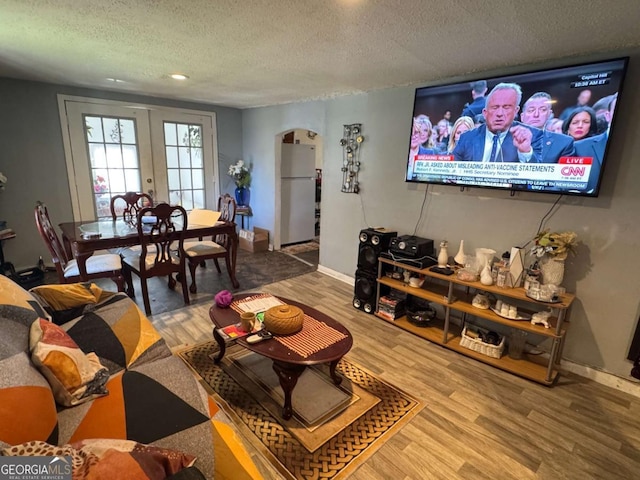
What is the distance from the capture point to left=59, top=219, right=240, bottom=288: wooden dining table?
8.63ft

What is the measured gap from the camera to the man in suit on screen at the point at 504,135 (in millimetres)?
2311

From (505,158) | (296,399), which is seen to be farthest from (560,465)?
(505,158)

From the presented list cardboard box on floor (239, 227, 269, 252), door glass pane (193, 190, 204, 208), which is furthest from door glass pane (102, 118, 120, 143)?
cardboard box on floor (239, 227, 269, 252)

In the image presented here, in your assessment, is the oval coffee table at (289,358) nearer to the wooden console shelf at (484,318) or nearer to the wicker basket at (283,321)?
the wicker basket at (283,321)

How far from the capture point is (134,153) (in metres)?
4.38

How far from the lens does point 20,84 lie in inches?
139

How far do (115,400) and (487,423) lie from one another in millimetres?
1945

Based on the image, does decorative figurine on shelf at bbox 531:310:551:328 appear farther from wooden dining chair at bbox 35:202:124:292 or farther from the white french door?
the white french door

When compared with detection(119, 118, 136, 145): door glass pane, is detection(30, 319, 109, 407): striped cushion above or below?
below

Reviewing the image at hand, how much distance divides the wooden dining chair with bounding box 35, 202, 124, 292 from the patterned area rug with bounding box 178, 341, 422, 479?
3.86ft

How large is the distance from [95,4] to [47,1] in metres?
0.23

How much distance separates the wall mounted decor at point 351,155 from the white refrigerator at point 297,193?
160 centimetres

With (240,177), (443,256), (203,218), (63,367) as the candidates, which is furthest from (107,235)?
(443,256)

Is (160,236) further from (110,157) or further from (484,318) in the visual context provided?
(484,318)
